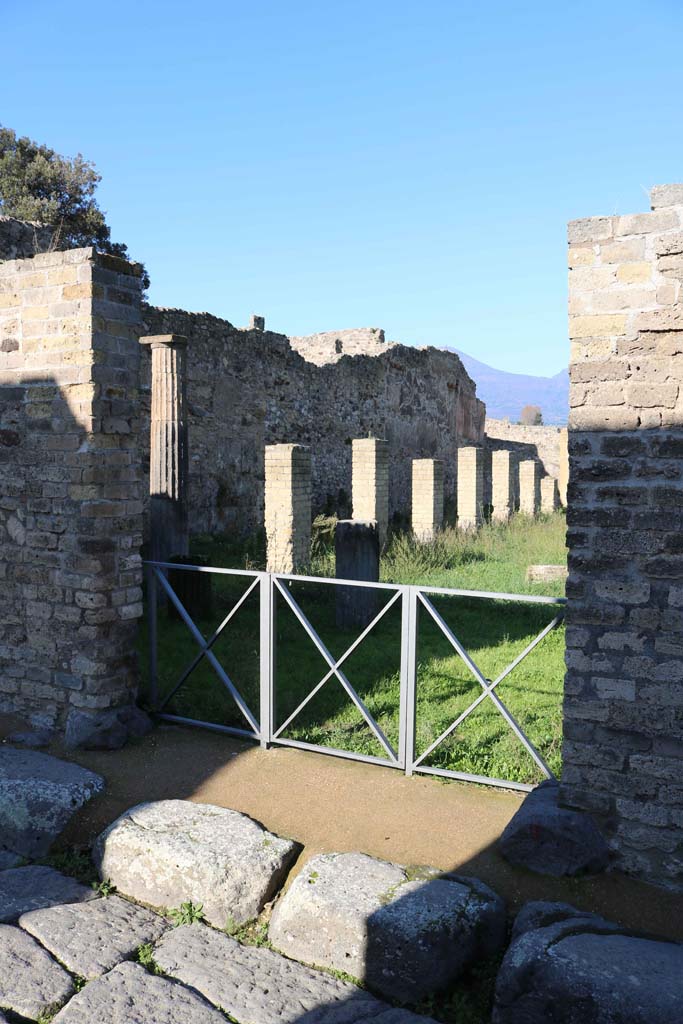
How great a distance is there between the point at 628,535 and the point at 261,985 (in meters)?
2.47

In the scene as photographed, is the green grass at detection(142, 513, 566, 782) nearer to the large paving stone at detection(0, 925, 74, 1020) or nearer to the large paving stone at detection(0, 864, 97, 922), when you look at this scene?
the large paving stone at detection(0, 864, 97, 922)

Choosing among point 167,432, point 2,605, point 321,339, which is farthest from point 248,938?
point 321,339

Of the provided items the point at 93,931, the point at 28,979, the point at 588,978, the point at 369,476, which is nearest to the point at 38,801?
the point at 93,931

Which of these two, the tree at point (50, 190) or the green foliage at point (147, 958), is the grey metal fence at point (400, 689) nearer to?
the green foliage at point (147, 958)

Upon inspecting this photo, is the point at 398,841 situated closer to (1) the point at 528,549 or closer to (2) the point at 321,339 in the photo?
(1) the point at 528,549

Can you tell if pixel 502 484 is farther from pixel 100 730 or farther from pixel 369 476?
pixel 100 730

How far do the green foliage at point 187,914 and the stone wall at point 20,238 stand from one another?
11.7 metres

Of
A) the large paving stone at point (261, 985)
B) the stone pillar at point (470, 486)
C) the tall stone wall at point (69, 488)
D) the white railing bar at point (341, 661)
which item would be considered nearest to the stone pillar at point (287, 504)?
the tall stone wall at point (69, 488)

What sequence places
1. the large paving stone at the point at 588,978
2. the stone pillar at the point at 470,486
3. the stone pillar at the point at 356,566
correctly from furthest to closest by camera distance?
1. the stone pillar at the point at 470,486
2. the stone pillar at the point at 356,566
3. the large paving stone at the point at 588,978

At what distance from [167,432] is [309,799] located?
641cm

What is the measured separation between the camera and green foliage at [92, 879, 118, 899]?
13.0ft

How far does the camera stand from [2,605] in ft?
18.6

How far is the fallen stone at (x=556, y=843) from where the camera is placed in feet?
12.3

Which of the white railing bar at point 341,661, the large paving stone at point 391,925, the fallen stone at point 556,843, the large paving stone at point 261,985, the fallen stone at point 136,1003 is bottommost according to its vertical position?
the large paving stone at point 261,985
